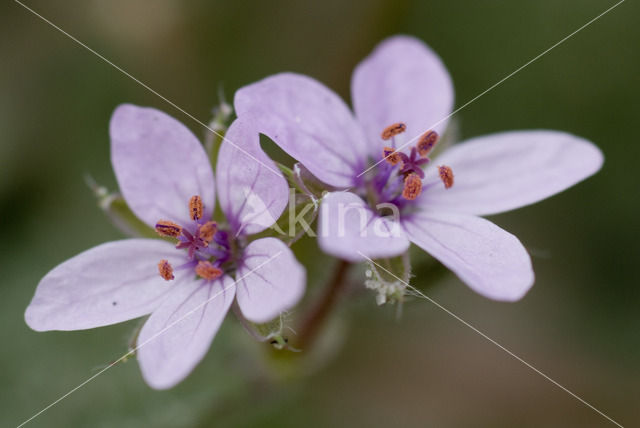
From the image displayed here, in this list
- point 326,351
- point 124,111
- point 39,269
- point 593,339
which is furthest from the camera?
point 593,339

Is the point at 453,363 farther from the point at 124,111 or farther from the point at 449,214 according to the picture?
the point at 124,111

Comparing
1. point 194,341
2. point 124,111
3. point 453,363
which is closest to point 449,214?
point 194,341

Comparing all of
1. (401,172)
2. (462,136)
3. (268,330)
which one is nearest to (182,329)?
(268,330)

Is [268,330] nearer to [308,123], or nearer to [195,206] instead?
[195,206]

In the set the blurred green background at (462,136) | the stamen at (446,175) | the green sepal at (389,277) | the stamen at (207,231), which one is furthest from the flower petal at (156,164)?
the blurred green background at (462,136)

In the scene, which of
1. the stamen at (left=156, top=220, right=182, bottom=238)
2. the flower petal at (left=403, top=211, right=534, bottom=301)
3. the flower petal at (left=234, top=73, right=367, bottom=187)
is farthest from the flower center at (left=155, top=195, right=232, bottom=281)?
the flower petal at (left=403, top=211, right=534, bottom=301)
